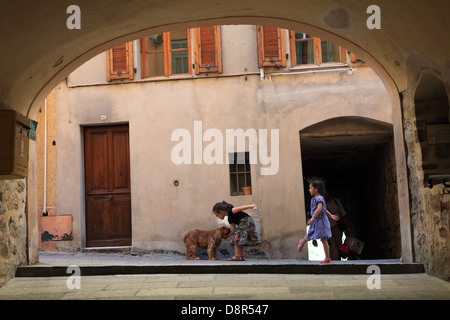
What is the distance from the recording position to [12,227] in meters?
6.76

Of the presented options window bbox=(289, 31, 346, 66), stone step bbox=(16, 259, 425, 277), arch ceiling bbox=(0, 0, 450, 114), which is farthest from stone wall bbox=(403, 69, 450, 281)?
window bbox=(289, 31, 346, 66)

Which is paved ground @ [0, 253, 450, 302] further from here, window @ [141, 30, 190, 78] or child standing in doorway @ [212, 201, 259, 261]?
window @ [141, 30, 190, 78]

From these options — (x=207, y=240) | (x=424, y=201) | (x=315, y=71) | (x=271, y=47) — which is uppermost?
(x=271, y=47)

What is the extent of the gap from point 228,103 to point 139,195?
2.62 meters

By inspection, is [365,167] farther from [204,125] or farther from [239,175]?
[204,125]

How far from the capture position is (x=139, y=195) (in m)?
11.4

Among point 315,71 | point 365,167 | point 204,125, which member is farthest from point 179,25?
point 365,167

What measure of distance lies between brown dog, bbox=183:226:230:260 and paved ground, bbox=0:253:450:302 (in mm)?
2706

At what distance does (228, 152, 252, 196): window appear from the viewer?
11375mm

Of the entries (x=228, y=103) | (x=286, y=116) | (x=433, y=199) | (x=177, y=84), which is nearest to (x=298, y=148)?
(x=286, y=116)

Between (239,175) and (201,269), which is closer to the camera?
(201,269)

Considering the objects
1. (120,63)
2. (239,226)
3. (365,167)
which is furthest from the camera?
(365,167)

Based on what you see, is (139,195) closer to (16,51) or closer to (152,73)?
(152,73)

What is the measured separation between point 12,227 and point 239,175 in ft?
18.0
